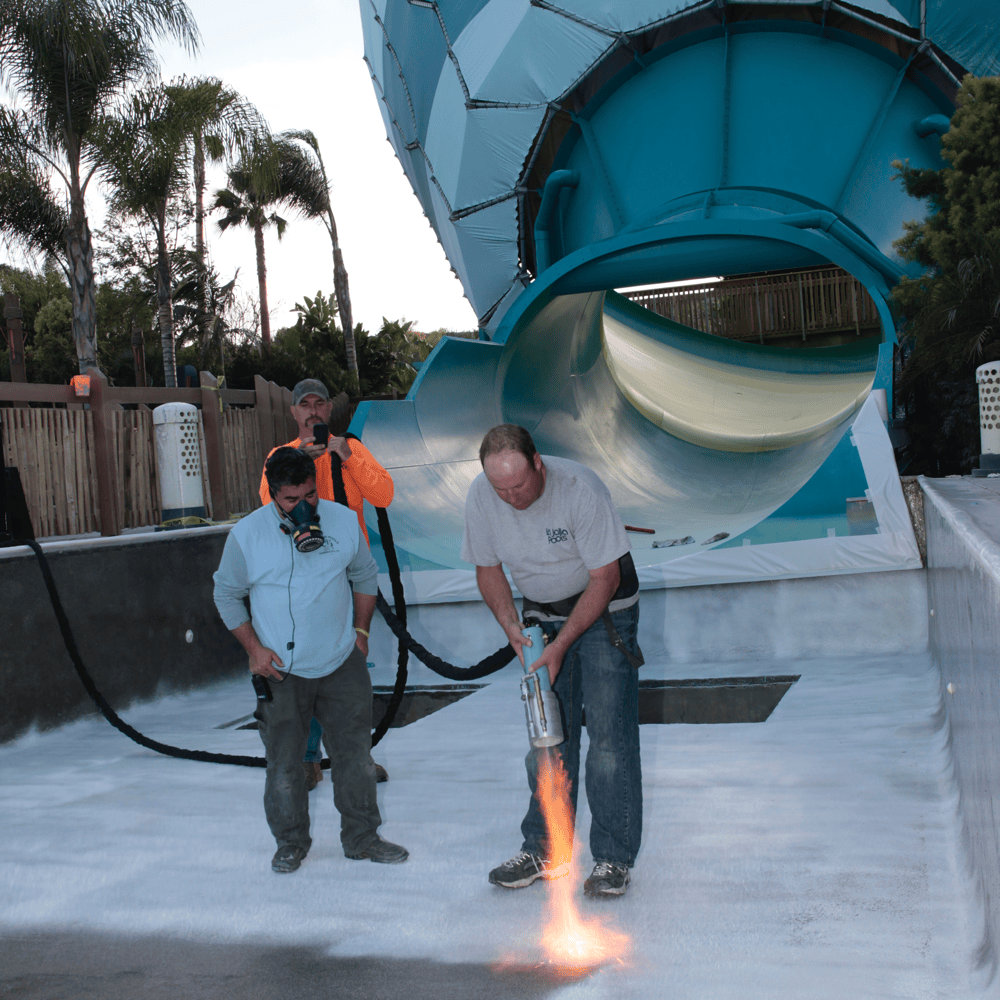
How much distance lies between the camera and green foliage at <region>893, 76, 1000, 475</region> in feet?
26.3

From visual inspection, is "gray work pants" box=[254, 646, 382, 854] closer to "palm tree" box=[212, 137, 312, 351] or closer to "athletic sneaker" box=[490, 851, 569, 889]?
"athletic sneaker" box=[490, 851, 569, 889]

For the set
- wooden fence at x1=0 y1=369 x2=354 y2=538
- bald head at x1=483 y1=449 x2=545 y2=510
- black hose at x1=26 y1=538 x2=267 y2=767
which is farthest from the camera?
wooden fence at x1=0 y1=369 x2=354 y2=538

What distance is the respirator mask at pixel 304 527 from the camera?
3639 mm

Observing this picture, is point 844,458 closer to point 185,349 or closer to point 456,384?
point 456,384

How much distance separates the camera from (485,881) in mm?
3555

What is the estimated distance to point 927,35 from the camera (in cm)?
1007

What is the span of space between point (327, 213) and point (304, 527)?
93.2ft

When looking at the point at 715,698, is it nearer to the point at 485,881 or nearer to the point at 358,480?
the point at 358,480

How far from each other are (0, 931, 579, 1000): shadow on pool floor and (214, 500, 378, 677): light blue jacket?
3.36 feet

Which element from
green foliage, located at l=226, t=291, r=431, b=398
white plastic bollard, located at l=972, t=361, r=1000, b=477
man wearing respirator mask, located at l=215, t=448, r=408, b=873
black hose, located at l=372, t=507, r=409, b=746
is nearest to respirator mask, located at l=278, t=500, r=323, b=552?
man wearing respirator mask, located at l=215, t=448, r=408, b=873

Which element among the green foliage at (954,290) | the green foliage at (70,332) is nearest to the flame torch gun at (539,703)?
the green foliage at (954,290)

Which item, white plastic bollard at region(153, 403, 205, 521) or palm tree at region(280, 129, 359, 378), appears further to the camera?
palm tree at region(280, 129, 359, 378)

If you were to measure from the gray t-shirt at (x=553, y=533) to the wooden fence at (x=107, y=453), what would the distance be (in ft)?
16.4

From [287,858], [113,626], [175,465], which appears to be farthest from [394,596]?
[175,465]
